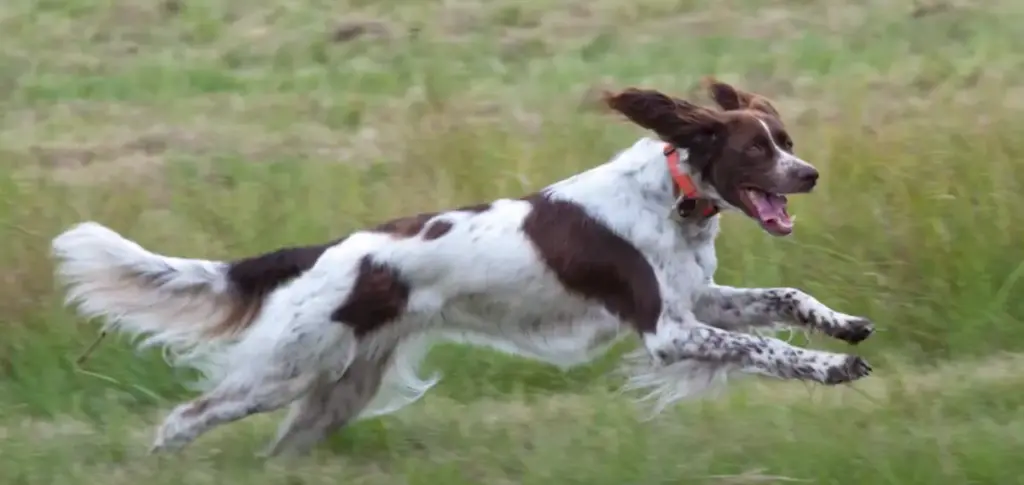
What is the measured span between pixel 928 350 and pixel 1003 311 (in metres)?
0.38

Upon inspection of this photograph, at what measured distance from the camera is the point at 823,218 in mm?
7730

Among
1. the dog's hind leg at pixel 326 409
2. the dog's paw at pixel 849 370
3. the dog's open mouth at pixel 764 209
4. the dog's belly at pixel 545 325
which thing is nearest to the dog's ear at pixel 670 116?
the dog's open mouth at pixel 764 209

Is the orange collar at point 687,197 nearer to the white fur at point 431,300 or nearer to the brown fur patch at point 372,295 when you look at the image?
the white fur at point 431,300

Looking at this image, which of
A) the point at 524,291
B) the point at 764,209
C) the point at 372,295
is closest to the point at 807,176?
the point at 764,209

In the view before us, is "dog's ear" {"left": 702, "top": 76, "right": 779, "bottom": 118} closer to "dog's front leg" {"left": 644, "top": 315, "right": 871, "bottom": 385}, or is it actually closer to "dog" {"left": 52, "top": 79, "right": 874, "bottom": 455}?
"dog" {"left": 52, "top": 79, "right": 874, "bottom": 455}

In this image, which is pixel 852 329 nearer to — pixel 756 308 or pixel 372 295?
pixel 756 308

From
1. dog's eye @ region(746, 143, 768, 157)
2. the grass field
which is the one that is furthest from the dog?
the grass field

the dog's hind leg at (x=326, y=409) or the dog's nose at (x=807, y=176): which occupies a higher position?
the dog's nose at (x=807, y=176)

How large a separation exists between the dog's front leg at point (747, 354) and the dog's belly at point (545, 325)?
0.24m

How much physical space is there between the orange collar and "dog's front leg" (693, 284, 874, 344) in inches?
11.1

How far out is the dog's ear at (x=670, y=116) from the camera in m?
5.32

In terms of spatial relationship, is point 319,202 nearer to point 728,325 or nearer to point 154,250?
point 154,250

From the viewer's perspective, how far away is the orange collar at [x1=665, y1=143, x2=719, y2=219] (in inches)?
213

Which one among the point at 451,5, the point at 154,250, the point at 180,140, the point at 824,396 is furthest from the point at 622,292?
the point at 451,5
